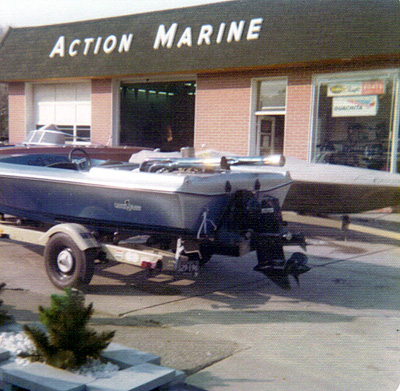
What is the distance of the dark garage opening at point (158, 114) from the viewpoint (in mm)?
16203

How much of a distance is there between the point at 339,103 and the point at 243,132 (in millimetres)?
2439

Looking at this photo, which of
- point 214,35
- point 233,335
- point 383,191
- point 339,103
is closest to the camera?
point 233,335

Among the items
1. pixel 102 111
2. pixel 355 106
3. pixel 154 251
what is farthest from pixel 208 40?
pixel 154 251

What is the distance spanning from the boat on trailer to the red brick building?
5.64 metres

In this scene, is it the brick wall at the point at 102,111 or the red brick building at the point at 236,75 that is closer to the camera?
the red brick building at the point at 236,75

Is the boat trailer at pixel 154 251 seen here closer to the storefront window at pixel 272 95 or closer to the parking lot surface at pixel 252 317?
the parking lot surface at pixel 252 317

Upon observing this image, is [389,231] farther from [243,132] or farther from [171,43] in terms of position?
[171,43]

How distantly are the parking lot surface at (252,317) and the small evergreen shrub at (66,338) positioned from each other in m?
0.74

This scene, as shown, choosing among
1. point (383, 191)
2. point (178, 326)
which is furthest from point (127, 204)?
point (383, 191)

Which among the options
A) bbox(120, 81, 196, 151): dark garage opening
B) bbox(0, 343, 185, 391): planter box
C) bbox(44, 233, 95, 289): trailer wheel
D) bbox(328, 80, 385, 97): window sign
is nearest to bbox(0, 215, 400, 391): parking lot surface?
bbox(44, 233, 95, 289): trailer wheel

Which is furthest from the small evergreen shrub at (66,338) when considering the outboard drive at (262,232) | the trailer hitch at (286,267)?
the trailer hitch at (286,267)

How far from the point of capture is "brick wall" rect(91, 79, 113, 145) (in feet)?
51.9

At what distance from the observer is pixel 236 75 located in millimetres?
13211

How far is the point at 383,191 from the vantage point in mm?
9039
